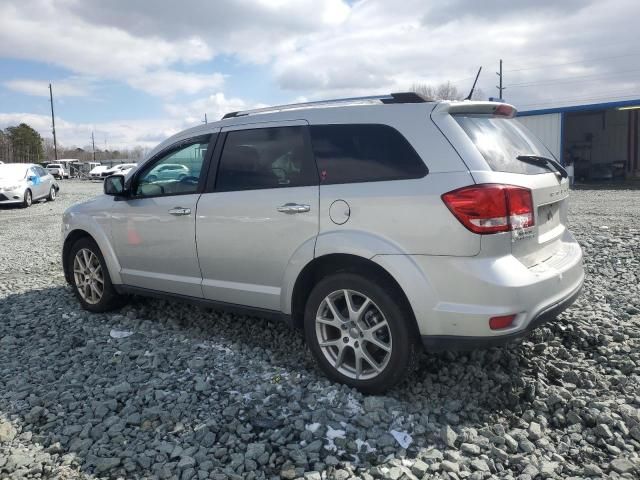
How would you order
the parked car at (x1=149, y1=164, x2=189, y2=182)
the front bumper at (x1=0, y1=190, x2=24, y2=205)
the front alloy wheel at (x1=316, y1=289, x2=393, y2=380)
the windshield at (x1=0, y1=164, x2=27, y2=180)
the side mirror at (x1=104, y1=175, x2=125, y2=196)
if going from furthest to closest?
the windshield at (x1=0, y1=164, x2=27, y2=180)
the front bumper at (x1=0, y1=190, x2=24, y2=205)
the side mirror at (x1=104, y1=175, x2=125, y2=196)
the parked car at (x1=149, y1=164, x2=189, y2=182)
the front alloy wheel at (x1=316, y1=289, x2=393, y2=380)

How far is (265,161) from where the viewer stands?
13.0 feet

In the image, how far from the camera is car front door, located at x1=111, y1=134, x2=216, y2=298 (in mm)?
4363

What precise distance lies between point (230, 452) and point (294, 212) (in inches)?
60.3

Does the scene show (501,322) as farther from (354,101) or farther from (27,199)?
(27,199)

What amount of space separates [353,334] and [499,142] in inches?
59.3

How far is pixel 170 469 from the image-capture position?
2746 millimetres

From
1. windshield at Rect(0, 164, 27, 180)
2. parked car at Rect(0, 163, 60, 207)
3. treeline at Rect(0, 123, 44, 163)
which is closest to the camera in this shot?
parked car at Rect(0, 163, 60, 207)

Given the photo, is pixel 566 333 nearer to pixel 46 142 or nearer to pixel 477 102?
pixel 477 102

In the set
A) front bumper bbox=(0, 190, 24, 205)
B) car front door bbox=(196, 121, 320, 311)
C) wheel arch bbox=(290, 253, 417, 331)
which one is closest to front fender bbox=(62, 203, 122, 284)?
car front door bbox=(196, 121, 320, 311)

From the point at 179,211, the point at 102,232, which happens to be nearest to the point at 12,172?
the point at 102,232

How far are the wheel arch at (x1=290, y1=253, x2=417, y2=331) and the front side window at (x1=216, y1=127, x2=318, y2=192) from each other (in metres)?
0.54

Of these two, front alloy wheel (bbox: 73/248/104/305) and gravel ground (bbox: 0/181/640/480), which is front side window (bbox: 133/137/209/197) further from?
gravel ground (bbox: 0/181/640/480)

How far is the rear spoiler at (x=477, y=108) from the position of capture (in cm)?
330

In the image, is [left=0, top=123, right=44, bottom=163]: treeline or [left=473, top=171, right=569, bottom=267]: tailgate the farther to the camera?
[left=0, top=123, right=44, bottom=163]: treeline
